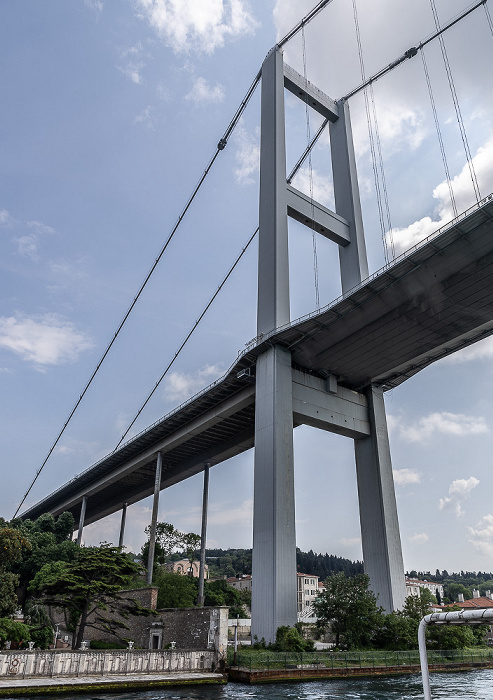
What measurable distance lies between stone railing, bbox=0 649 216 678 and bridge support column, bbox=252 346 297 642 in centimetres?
580

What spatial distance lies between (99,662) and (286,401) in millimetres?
16751

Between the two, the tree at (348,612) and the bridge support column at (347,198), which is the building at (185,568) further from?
the bridge support column at (347,198)

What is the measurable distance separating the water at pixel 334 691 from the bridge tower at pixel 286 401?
6581 mm

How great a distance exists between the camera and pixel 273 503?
29062 millimetres

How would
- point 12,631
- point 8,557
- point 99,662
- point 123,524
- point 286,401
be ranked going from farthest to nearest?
point 123,524 → point 286,401 → point 8,557 → point 12,631 → point 99,662

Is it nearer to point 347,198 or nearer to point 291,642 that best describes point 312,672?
point 291,642

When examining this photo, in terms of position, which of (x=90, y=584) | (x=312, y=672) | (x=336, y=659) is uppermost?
(x=90, y=584)

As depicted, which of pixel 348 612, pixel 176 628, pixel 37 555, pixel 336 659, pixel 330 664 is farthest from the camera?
pixel 37 555

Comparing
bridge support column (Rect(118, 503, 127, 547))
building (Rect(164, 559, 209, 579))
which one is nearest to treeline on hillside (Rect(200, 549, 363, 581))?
building (Rect(164, 559, 209, 579))

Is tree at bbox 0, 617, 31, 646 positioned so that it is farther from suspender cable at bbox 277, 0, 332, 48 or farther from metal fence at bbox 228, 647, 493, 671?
suspender cable at bbox 277, 0, 332, 48

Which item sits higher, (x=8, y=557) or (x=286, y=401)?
(x=286, y=401)

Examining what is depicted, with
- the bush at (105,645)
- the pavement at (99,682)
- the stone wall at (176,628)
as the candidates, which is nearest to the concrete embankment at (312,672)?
the pavement at (99,682)

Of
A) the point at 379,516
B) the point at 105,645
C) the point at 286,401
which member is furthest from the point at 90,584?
the point at 379,516

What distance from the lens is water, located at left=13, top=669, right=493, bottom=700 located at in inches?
679
